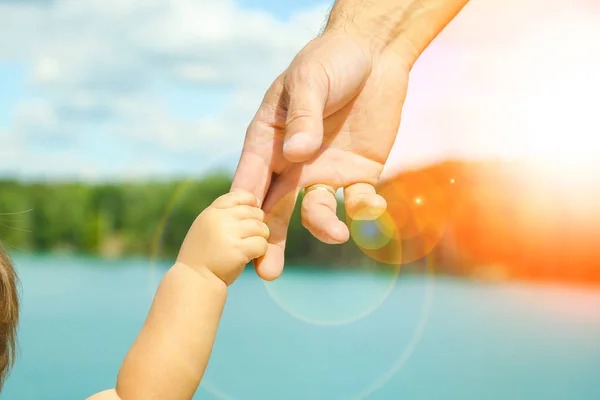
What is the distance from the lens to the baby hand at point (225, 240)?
1.38m

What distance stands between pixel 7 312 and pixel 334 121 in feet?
3.45

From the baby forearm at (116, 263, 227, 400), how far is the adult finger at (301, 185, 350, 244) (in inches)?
12.8

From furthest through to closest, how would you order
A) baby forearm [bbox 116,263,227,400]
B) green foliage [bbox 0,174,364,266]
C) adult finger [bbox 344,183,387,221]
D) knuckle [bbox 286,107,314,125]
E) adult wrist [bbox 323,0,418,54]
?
1. green foliage [bbox 0,174,364,266]
2. adult wrist [bbox 323,0,418,54]
3. adult finger [bbox 344,183,387,221]
4. knuckle [bbox 286,107,314,125]
5. baby forearm [bbox 116,263,227,400]

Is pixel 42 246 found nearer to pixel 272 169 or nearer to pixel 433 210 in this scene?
pixel 433 210

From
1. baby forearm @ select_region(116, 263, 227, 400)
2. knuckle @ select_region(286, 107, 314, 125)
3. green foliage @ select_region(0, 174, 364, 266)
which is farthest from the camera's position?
green foliage @ select_region(0, 174, 364, 266)

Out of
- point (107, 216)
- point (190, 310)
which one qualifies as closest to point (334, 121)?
point (190, 310)

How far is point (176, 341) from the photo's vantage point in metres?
1.35

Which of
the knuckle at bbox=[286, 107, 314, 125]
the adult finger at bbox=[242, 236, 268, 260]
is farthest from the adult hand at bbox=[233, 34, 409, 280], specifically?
the adult finger at bbox=[242, 236, 268, 260]

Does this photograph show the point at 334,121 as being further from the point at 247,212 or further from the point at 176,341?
the point at 176,341

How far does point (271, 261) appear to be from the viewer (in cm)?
157

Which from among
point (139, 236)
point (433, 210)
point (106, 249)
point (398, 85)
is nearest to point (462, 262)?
point (433, 210)

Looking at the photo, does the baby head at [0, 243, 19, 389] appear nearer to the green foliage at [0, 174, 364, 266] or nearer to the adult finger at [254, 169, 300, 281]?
the adult finger at [254, 169, 300, 281]

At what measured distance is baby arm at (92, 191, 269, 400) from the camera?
1342 mm

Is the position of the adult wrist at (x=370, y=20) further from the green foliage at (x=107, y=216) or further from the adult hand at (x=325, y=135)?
the green foliage at (x=107, y=216)
